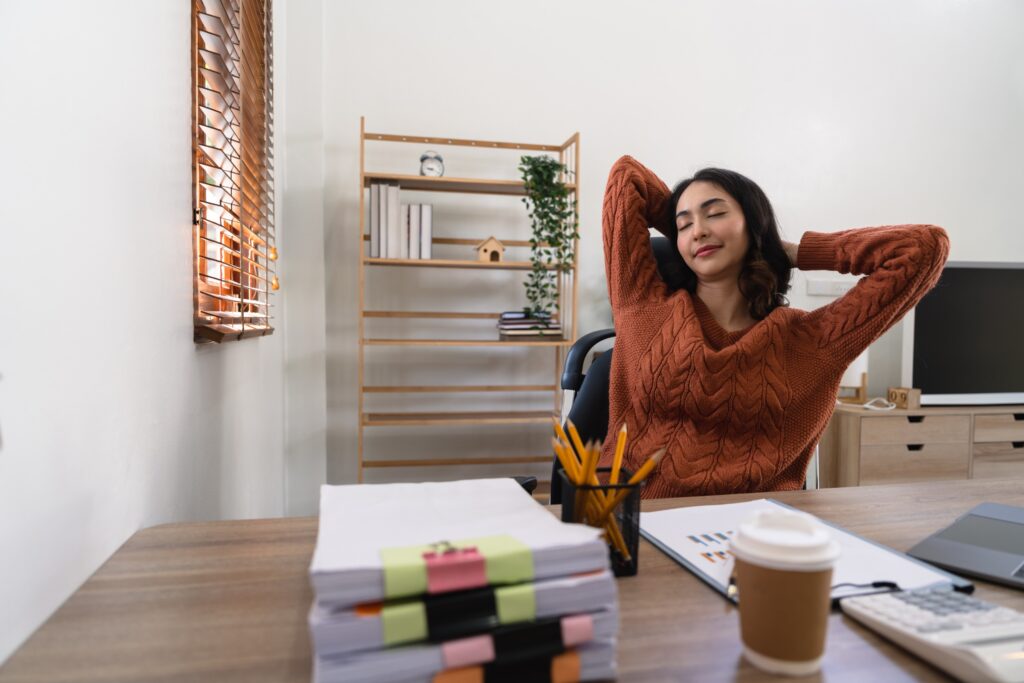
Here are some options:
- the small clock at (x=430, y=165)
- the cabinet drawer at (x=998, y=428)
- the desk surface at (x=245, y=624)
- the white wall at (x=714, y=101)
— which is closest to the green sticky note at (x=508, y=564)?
the desk surface at (x=245, y=624)

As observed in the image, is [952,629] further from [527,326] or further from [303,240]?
[303,240]

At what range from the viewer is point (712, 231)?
1.29m

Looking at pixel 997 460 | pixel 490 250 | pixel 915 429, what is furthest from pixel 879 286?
pixel 997 460

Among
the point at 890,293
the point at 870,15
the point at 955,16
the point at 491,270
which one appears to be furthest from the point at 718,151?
the point at 890,293

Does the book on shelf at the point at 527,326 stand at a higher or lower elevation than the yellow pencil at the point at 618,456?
higher

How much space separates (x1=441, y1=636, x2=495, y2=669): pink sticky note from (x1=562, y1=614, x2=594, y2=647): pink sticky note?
54mm

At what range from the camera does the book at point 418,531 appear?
0.38 metres

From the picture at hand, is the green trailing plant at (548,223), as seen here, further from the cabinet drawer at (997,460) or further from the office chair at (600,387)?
the cabinet drawer at (997,460)

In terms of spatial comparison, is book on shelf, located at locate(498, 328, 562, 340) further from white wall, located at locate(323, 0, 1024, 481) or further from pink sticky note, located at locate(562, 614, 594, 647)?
pink sticky note, located at locate(562, 614, 594, 647)

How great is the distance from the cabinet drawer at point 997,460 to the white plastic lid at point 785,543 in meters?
3.17

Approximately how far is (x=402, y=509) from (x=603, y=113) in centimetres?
268

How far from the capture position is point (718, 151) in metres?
2.96

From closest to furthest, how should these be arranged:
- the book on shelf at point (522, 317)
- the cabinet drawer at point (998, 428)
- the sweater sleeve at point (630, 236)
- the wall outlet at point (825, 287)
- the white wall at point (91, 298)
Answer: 1. the white wall at point (91, 298)
2. the sweater sleeve at point (630, 236)
3. the book on shelf at point (522, 317)
4. the cabinet drawer at point (998, 428)
5. the wall outlet at point (825, 287)

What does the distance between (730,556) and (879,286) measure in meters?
0.87
